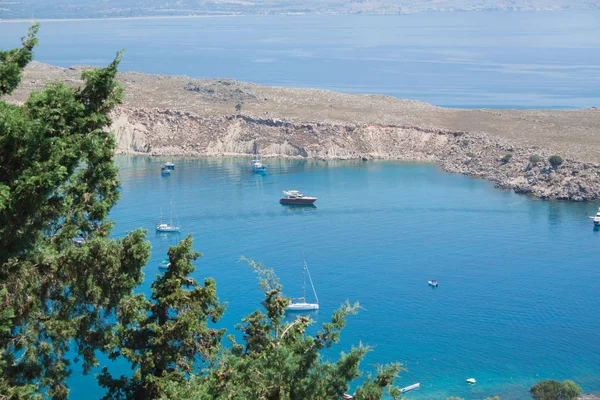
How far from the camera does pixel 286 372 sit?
13.1m

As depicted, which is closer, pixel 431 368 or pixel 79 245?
pixel 79 245

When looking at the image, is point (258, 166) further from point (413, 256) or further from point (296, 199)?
point (413, 256)

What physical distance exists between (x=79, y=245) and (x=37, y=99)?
278 centimetres

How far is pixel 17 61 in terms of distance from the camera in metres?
15.4

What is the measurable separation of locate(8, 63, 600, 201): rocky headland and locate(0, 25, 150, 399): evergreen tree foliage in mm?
59369

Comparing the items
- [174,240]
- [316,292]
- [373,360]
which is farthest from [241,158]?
[373,360]

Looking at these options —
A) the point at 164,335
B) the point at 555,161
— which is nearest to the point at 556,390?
the point at 164,335

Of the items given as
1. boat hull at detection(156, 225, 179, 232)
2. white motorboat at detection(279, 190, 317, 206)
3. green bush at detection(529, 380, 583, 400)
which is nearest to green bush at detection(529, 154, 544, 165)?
white motorboat at detection(279, 190, 317, 206)

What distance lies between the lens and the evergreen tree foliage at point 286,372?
13094 mm

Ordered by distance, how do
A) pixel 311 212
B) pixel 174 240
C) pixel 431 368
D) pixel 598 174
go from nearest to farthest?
pixel 431 368, pixel 174 240, pixel 311 212, pixel 598 174

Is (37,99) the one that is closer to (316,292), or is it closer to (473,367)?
(473,367)

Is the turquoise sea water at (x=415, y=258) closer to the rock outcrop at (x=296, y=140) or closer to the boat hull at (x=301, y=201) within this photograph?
the boat hull at (x=301, y=201)

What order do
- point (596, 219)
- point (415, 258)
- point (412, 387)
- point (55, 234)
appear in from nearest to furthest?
point (55, 234) → point (412, 387) → point (415, 258) → point (596, 219)

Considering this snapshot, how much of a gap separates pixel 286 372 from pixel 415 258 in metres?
39.9
